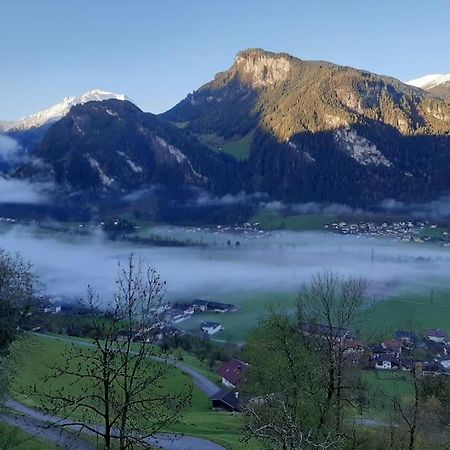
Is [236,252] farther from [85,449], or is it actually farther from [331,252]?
[85,449]

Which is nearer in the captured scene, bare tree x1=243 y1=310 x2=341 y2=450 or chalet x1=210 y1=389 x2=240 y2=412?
bare tree x1=243 y1=310 x2=341 y2=450

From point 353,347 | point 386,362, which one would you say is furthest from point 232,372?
point 353,347

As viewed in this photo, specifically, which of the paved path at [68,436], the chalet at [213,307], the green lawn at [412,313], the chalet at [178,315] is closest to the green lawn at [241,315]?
the chalet at [178,315]

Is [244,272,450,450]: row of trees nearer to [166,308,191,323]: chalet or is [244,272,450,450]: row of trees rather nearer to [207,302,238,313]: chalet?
[166,308,191,323]: chalet

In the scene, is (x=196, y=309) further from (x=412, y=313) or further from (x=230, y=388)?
(x=230, y=388)

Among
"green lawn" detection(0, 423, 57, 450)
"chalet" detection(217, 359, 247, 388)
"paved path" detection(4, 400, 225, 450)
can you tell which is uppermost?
"green lawn" detection(0, 423, 57, 450)

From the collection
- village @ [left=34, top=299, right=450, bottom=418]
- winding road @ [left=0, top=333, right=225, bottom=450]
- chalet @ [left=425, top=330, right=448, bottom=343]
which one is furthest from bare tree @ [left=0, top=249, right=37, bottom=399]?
chalet @ [left=425, top=330, right=448, bottom=343]
